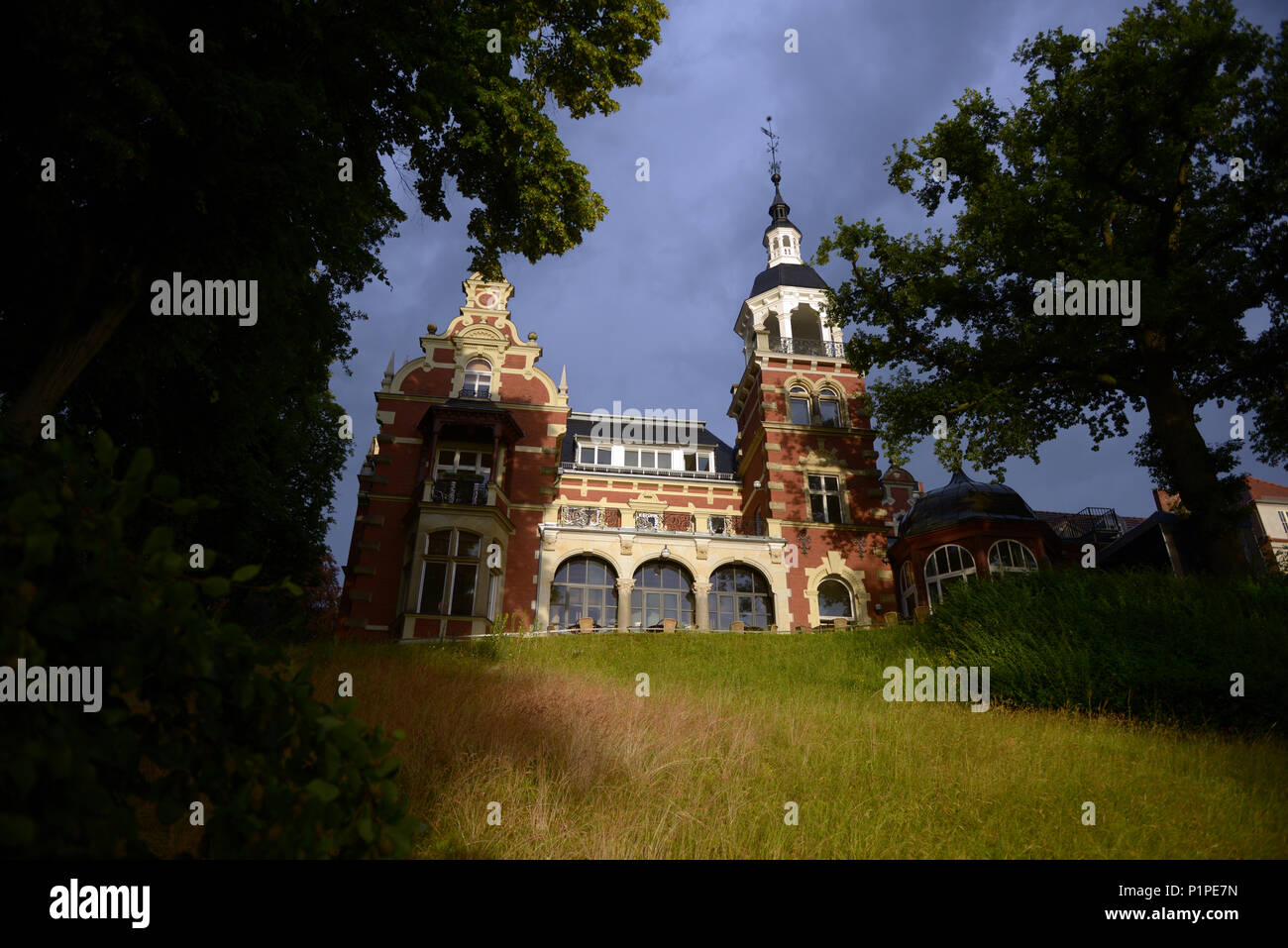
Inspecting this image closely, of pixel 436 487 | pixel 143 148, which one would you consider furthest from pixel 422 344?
pixel 143 148

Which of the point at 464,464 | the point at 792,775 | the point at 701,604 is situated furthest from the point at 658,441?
the point at 792,775

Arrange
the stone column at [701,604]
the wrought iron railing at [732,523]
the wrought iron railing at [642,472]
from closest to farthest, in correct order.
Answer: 1. the stone column at [701,604]
2. the wrought iron railing at [732,523]
3. the wrought iron railing at [642,472]

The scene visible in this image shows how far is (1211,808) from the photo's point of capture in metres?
6.70

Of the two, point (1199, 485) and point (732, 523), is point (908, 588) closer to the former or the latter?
point (732, 523)

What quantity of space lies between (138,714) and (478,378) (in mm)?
25495

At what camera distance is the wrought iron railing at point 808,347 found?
29078 millimetres

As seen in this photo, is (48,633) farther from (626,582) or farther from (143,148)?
(626,582)

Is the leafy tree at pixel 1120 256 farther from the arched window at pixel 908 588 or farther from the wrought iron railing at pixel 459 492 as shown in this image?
the wrought iron railing at pixel 459 492

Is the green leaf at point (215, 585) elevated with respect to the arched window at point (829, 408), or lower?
lower

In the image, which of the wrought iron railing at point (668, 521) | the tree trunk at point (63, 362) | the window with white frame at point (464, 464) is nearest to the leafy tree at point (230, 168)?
the tree trunk at point (63, 362)

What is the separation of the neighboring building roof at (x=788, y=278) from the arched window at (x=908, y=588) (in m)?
13.5

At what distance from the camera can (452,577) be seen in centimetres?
2136

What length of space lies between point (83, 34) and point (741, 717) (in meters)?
9.63
